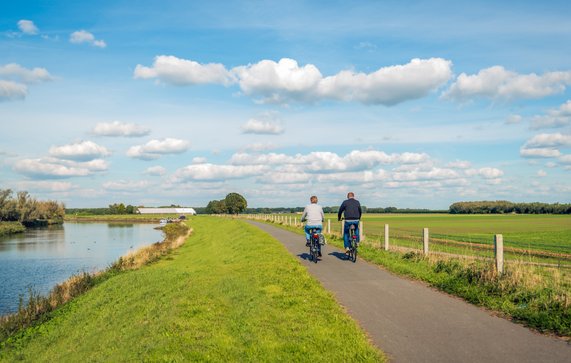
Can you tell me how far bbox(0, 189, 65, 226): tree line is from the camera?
311 feet

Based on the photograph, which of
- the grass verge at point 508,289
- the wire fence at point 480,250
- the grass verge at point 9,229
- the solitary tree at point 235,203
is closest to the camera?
the grass verge at point 508,289

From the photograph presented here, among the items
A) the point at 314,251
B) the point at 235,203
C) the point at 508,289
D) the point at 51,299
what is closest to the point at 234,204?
the point at 235,203

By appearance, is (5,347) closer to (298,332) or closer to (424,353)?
(298,332)

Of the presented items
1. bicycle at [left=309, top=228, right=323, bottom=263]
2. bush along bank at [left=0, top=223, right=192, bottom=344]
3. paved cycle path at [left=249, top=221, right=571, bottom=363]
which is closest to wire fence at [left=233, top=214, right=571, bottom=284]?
paved cycle path at [left=249, top=221, right=571, bottom=363]

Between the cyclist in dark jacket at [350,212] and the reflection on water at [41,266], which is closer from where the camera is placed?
the cyclist in dark jacket at [350,212]

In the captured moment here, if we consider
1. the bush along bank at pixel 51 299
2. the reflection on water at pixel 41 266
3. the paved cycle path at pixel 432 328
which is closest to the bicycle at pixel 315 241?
the paved cycle path at pixel 432 328

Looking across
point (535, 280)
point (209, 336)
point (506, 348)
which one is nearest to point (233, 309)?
point (209, 336)

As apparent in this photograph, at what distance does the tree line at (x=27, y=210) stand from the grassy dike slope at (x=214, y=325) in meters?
90.1

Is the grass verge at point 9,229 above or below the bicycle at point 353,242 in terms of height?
below

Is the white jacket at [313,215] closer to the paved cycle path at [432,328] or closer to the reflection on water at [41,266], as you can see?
the paved cycle path at [432,328]

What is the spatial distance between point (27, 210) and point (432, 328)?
365 feet

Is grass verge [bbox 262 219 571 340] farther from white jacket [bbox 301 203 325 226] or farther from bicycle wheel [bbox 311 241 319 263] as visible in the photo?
white jacket [bbox 301 203 325 226]

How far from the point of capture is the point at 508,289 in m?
10.2

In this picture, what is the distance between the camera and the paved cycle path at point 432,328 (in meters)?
6.52
